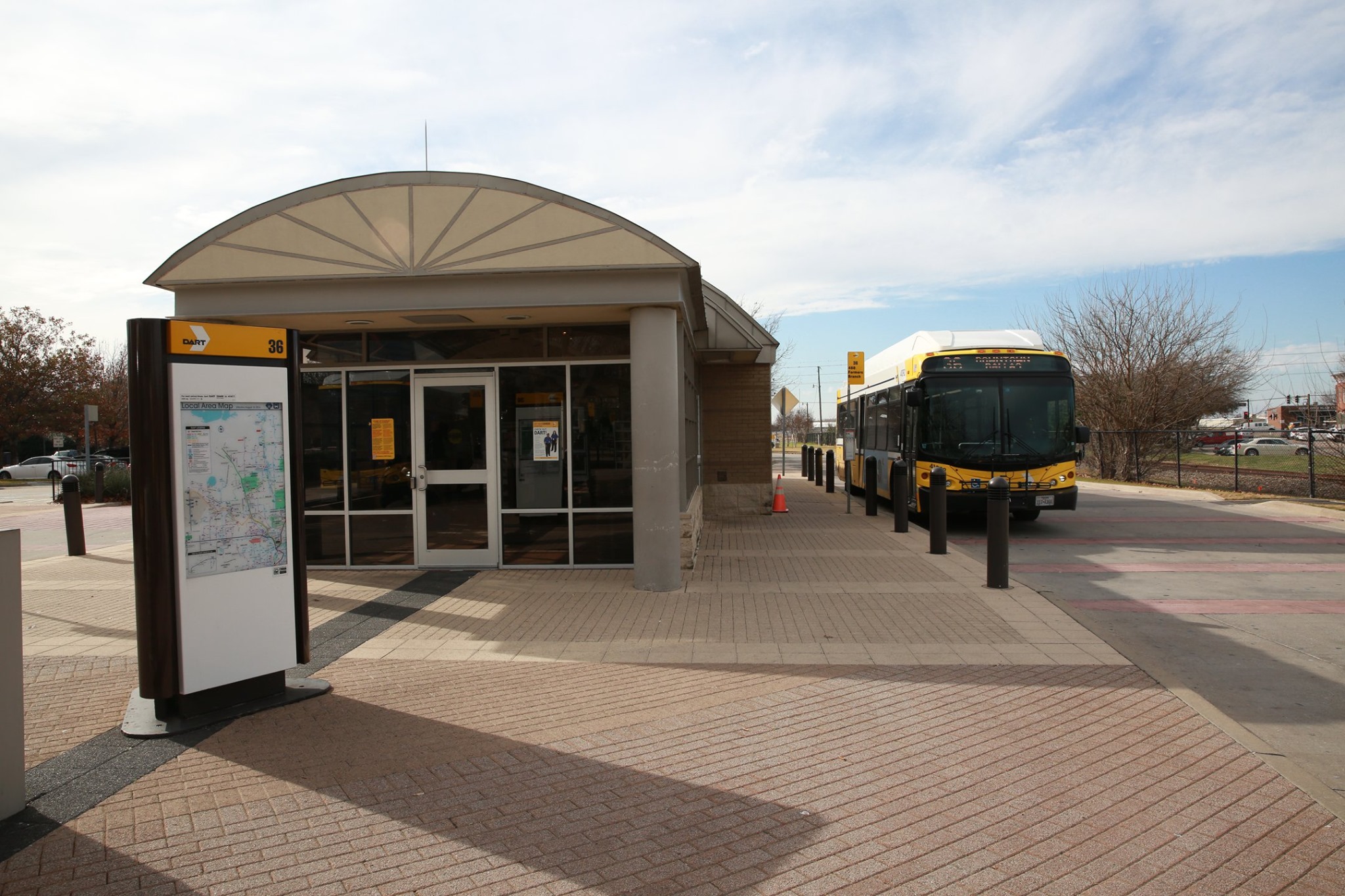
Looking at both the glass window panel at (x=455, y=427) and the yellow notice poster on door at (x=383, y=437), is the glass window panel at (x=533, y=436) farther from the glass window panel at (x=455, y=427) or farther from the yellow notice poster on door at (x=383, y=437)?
the yellow notice poster on door at (x=383, y=437)

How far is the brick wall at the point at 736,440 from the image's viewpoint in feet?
58.6

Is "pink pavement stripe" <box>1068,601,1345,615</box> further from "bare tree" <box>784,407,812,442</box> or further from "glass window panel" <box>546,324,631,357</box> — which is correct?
"bare tree" <box>784,407,812,442</box>

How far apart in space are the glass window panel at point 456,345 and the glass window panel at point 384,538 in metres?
1.81

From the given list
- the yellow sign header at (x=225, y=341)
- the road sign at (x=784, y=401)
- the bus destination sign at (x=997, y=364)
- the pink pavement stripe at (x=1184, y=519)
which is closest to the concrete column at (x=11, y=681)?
the yellow sign header at (x=225, y=341)

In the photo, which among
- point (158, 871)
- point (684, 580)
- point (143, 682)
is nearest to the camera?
point (158, 871)

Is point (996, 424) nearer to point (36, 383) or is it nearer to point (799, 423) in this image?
point (36, 383)

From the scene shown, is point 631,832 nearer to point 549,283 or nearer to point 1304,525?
point 549,283

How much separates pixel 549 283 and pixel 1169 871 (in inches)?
277

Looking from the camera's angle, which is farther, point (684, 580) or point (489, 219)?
point (684, 580)

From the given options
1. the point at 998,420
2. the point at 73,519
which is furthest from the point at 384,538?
the point at 998,420

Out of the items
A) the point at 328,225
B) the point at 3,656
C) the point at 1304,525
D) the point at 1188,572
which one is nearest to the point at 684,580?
the point at 328,225

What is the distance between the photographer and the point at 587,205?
866 centimetres

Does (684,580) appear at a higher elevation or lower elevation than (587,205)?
lower

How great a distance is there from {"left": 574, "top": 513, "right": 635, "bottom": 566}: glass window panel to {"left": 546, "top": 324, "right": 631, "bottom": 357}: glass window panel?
1.80 m
